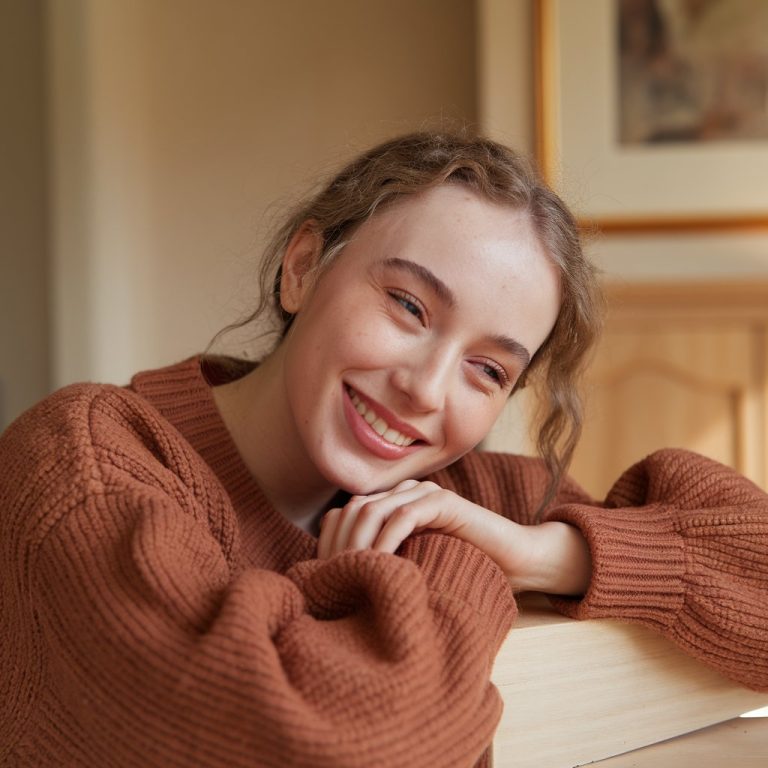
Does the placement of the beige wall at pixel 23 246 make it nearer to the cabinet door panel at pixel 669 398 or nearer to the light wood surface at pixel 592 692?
the cabinet door panel at pixel 669 398

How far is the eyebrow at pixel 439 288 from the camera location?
3.03 ft

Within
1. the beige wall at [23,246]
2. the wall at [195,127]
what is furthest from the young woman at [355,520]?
the beige wall at [23,246]

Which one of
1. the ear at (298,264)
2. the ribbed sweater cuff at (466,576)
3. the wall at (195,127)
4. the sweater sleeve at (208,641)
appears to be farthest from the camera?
the wall at (195,127)

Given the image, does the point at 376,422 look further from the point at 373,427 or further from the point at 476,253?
the point at 476,253

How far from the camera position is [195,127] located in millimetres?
2963

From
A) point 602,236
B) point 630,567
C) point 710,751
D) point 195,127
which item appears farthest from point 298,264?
point 195,127

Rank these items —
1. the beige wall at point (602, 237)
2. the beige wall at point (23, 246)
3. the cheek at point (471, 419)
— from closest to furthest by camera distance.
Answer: the cheek at point (471, 419), the beige wall at point (602, 237), the beige wall at point (23, 246)

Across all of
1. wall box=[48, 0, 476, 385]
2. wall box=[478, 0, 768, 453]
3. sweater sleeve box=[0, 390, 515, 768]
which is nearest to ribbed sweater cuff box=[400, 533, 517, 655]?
sweater sleeve box=[0, 390, 515, 768]

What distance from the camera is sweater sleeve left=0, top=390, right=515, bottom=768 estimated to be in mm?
615

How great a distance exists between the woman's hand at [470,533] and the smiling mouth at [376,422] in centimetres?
6

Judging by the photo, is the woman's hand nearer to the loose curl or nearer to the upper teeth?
the upper teeth

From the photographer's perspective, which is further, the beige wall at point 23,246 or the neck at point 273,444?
the beige wall at point 23,246

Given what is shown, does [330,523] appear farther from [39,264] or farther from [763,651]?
[39,264]

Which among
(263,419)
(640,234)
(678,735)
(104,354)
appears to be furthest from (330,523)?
(104,354)
